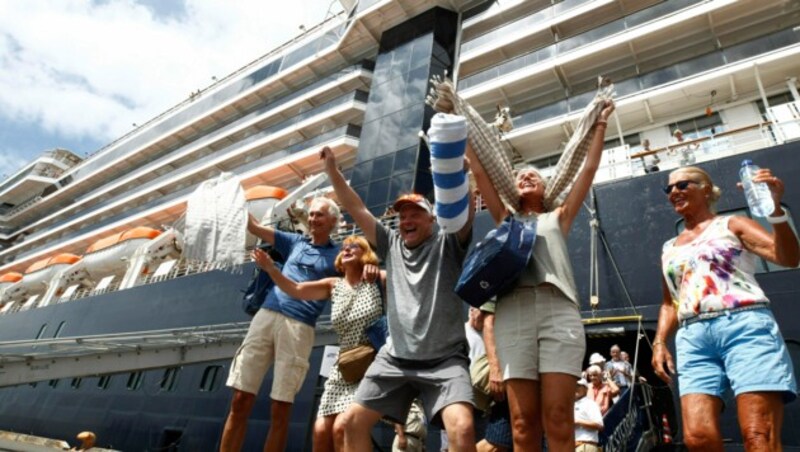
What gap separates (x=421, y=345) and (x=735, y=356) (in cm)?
120

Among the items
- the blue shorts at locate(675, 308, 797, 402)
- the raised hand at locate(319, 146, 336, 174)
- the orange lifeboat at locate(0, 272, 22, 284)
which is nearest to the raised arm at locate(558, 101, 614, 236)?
the blue shorts at locate(675, 308, 797, 402)

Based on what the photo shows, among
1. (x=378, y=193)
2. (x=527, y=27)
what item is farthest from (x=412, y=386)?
(x=527, y=27)

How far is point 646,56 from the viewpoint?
10578 mm

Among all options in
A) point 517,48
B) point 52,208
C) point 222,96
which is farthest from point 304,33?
point 52,208

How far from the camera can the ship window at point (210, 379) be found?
778 centimetres

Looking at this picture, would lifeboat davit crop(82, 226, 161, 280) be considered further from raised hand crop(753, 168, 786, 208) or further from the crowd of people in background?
raised hand crop(753, 168, 786, 208)

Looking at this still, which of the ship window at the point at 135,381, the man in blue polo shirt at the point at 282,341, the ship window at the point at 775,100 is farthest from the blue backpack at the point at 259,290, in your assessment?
the ship window at the point at 775,100

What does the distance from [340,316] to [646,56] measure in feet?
37.0

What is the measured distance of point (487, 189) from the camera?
6.78ft

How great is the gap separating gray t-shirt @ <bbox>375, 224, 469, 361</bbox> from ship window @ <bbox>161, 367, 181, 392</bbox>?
8001mm

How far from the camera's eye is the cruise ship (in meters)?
4.90

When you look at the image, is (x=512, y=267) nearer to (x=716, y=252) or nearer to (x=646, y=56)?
(x=716, y=252)

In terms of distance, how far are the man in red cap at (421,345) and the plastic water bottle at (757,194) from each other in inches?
46.1

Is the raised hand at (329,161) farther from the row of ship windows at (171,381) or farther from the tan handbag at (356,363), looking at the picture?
the row of ship windows at (171,381)
